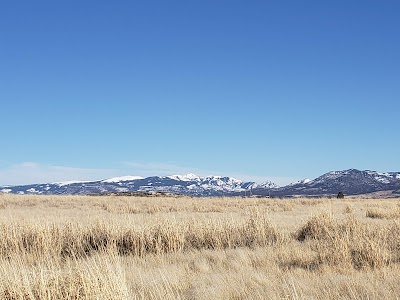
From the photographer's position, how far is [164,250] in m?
9.91

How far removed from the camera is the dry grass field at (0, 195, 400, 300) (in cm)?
516

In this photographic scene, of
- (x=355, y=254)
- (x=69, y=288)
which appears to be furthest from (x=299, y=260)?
(x=69, y=288)

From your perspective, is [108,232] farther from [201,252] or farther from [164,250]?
[201,252]

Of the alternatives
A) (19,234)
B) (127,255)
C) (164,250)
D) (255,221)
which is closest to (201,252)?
(164,250)

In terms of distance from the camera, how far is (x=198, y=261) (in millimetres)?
8422

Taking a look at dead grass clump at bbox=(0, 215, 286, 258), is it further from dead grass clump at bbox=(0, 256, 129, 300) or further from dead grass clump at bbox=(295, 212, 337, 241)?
dead grass clump at bbox=(0, 256, 129, 300)

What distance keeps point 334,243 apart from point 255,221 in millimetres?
3131

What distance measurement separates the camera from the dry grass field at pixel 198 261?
203 inches

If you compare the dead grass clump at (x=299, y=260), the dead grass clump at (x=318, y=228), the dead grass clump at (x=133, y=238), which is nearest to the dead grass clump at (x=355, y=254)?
the dead grass clump at (x=299, y=260)

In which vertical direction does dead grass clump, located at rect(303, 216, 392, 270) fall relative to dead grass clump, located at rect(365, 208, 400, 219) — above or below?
below

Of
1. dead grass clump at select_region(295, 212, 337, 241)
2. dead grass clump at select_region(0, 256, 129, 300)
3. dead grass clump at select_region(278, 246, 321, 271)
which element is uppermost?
dead grass clump at select_region(295, 212, 337, 241)

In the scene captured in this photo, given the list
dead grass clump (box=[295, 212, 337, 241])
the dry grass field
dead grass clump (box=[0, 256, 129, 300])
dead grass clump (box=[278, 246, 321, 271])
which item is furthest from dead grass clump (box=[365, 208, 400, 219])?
dead grass clump (box=[0, 256, 129, 300])

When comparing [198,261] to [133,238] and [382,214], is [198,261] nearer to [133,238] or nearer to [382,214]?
[133,238]

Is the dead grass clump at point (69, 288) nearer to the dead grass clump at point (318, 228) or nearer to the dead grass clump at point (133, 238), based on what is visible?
the dead grass clump at point (133, 238)
